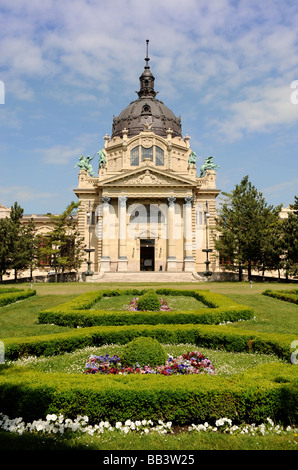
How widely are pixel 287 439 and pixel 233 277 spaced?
4281 cm

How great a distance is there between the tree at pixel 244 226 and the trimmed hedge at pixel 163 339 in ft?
101

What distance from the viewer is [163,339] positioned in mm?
11812

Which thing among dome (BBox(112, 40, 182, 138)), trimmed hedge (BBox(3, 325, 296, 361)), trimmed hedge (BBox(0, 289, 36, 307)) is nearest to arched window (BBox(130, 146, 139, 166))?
dome (BBox(112, 40, 182, 138))

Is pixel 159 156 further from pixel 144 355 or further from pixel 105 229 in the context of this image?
pixel 144 355

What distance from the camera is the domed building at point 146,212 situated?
4812cm

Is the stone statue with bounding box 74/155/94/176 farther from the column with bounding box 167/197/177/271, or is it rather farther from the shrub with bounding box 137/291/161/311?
the shrub with bounding box 137/291/161/311

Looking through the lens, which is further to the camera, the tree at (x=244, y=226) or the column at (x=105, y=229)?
the column at (x=105, y=229)

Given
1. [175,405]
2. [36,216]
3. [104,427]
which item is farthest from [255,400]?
[36,216]

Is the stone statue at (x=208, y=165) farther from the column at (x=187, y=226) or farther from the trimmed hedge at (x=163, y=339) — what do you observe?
the trimmed hedge at (x=163, y=339)

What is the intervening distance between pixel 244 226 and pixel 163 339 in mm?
33318

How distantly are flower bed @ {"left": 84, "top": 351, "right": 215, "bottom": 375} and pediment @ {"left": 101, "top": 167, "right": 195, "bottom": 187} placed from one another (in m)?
39.9

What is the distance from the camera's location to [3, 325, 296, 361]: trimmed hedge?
10.3 meters

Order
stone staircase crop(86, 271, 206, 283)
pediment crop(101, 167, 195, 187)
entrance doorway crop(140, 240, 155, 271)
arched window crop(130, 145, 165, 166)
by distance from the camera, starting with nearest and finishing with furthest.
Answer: stone staircase crop(86, 271, 206, 283) < pediment crop(101, 167, 195, 187) < entrance doorway crop(140, 240, 155, 271) < arched window crop(130, 145, 165, 166)

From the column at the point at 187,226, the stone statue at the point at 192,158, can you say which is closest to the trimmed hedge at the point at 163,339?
the column at the point at 187,226
